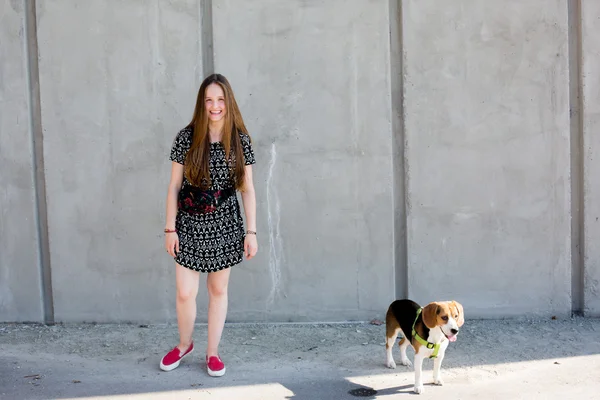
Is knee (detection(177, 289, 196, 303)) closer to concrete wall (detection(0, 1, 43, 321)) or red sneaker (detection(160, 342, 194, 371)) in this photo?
red sneaker (detection(160, 342, 194, 371))

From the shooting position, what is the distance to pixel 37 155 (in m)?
5.89

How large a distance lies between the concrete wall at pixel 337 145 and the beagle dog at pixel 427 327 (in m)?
1.19

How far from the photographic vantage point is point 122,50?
573 cm

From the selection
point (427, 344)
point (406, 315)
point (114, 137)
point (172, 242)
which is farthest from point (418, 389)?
point (114, 137)

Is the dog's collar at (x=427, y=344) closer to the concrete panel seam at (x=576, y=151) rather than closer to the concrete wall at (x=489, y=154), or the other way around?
the concrete wall at (x=489, y=154)

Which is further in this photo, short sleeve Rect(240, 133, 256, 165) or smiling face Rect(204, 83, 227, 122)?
short sleeve Rect(240, 133, 256, 165)

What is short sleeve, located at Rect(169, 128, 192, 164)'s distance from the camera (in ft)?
14.8

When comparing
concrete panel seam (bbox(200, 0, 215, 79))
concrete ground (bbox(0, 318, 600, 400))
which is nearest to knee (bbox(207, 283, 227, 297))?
concrete ground (bbox(0, 318, 600, 400))

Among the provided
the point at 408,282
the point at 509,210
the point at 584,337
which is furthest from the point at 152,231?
the point at 584,337

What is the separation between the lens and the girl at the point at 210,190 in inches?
176

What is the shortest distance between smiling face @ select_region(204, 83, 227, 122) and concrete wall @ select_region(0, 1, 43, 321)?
6.86 ft

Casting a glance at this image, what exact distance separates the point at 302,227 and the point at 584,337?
7.41 feet

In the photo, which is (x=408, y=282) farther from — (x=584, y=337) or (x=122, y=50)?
(x=122, y=50)

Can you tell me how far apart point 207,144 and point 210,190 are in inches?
11.2
